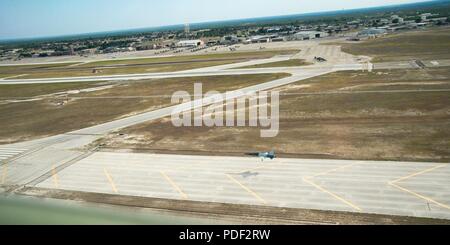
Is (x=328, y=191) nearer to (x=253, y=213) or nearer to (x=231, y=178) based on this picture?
(x=253, y=213)

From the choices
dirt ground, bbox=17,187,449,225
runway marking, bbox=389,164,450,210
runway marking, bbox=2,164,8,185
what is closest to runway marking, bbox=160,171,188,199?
dirt ground, bbox=17,187,449,225

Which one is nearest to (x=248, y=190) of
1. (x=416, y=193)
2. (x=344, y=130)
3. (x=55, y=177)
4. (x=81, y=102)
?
(x=416, y=193)

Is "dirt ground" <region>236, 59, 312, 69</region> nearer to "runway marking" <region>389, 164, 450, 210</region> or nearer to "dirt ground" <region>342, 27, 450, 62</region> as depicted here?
"dirt ground" <region>342, 27, 450, 62</region>

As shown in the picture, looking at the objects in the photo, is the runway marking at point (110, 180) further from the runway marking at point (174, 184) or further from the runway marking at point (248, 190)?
the runway marking at point (248, 190)

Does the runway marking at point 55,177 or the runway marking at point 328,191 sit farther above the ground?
the runway marking at point 328,191

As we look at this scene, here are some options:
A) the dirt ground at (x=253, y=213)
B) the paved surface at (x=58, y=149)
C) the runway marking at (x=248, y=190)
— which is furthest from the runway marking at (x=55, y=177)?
the runway marking at (x=248, y=190)

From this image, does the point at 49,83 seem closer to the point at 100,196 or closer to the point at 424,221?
the point at 100,196
